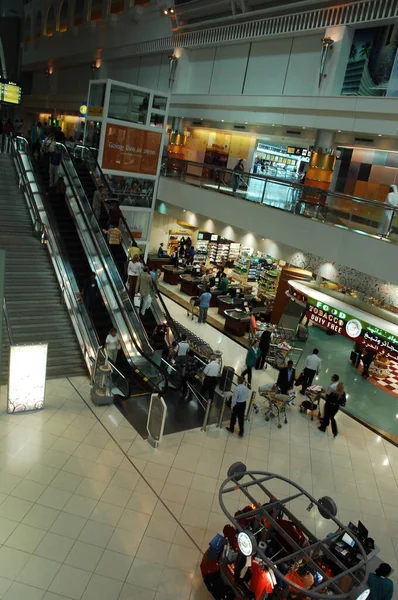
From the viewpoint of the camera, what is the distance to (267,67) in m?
16.8

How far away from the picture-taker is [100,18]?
25.5 m

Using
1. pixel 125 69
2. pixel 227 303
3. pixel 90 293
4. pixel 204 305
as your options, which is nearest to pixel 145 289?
pixel 90 293

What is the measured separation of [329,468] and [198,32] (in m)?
17.3

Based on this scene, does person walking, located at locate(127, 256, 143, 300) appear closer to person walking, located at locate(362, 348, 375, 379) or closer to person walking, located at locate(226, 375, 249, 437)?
person walking, located at locate(226, 375, 249, 437)

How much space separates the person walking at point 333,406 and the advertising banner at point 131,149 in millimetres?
11512

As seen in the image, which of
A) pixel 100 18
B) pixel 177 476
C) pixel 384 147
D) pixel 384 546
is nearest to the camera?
pixel 384 546

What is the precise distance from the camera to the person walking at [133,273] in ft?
40.1

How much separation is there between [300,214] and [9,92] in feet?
61.3

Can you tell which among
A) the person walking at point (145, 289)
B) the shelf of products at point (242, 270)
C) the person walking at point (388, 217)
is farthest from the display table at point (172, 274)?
the person walking at point (388, 217)

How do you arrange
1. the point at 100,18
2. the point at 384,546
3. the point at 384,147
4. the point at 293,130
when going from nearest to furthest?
1. the point at 384,546
2. the point at 384,147
3. the point at 293,130
4. the point at 100,18

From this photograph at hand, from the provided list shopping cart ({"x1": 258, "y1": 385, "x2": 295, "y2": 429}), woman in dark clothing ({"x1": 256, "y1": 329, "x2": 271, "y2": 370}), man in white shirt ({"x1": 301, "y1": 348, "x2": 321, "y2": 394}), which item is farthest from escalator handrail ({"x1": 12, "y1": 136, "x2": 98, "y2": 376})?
man in white shirt ({"x1": 301, "y1": 348, "x2": 321, "y2": 394})

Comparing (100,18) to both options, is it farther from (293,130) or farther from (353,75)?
(353,75)

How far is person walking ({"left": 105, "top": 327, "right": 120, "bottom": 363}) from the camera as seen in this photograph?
10500 mm

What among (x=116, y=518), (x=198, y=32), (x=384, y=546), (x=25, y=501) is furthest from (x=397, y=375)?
(x=198, y=32)
